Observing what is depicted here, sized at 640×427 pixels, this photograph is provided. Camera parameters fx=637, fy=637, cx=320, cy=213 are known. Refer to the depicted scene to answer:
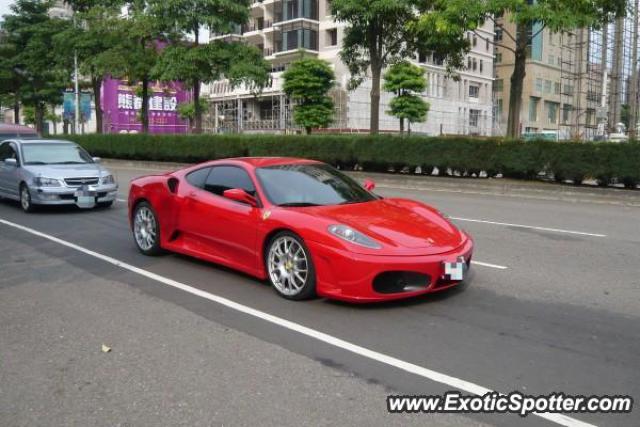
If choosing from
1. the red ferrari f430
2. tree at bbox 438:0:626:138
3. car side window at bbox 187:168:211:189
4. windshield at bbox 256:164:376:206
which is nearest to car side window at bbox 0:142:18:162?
the red ferrari f430

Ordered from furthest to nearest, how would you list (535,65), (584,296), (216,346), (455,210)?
(535,65), (455,210), (584,296), (216,346)

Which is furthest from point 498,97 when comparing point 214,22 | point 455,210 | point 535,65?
point 455,210

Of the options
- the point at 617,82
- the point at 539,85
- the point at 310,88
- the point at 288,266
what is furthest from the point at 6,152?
the point at 539,85

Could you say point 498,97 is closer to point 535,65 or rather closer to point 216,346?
point 535,65

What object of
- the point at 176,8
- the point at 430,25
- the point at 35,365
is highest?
the point at 176,8

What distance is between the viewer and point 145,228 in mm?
8094

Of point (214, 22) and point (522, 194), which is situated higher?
point (214, 22)

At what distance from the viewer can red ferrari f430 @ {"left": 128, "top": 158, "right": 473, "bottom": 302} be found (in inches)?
215

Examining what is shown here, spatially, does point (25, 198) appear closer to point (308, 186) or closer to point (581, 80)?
point (308, 186)

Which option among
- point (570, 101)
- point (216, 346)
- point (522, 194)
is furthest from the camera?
point (570, 101)

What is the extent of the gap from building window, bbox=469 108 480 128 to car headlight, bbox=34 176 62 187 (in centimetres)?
6315

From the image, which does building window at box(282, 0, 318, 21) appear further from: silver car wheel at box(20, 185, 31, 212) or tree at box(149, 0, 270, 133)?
silver car wheel at box(20, 185, 31, 212)

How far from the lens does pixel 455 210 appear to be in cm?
1334

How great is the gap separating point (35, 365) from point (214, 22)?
978 inches
